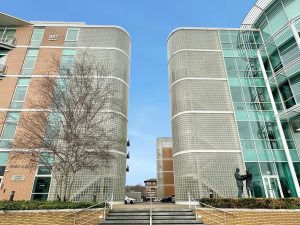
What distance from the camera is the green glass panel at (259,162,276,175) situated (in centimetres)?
1950

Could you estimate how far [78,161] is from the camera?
43.3 feet

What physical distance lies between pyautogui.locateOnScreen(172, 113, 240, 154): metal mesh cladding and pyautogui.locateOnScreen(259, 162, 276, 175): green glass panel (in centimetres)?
233

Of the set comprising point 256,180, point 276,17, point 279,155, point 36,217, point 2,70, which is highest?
point 276,17

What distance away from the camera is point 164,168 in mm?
54219

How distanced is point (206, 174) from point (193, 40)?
48.2 feet

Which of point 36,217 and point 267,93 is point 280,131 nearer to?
point 267,93

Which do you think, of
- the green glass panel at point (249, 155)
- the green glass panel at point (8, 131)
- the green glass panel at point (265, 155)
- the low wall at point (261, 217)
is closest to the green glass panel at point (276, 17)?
the green glass panel at point (265, 155)

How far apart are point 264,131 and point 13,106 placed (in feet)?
75.2

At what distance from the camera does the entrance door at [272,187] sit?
18.7m

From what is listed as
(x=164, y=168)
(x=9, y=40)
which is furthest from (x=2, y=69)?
(x=164, y=168)

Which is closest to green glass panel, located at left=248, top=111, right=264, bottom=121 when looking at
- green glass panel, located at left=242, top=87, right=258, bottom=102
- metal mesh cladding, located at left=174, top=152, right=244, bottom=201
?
green glass panel, located at left=242, top=87, right=258, bottom=102

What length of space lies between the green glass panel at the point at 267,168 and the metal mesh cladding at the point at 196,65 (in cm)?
923

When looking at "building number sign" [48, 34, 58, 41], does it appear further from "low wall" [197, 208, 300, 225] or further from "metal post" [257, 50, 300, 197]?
"low wall" [197, 208, 300, 225]

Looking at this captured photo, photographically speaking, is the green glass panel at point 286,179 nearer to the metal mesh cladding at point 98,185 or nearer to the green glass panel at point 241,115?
the green glass panel at point 241,115
